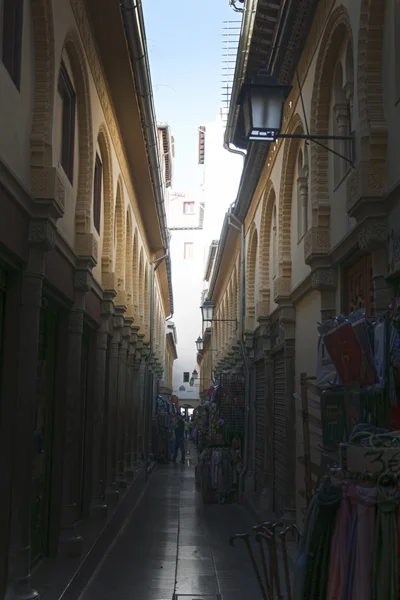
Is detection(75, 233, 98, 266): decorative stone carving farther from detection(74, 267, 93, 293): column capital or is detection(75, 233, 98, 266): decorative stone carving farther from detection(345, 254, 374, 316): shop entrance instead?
detection(345, 254, 374, 316): shop entrance

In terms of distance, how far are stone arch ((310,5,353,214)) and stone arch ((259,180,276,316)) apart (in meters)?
5.02

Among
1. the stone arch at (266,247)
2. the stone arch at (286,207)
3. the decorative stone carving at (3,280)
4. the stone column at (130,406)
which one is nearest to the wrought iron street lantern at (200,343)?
the stone column at (130,406)

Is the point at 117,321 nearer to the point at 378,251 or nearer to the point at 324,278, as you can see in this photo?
the point at 324,278

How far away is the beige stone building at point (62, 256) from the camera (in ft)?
21.6

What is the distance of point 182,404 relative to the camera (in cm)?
6162

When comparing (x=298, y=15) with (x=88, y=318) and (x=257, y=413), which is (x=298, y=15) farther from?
(x=257, y=413)

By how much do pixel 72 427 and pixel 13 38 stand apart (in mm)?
4830

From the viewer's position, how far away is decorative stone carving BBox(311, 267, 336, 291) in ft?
28.1

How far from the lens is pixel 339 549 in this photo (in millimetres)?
3674

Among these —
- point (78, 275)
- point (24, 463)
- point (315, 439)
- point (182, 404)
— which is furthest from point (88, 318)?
point (182, 404)

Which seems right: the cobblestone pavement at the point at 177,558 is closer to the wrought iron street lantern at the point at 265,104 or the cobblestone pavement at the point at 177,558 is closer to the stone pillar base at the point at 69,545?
the stone pillar base at the point at 69,545

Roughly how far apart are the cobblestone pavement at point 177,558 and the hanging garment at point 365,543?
4711 millimetres

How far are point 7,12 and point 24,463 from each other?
3.99 metres

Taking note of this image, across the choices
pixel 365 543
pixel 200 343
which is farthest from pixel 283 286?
pixel 200 343
